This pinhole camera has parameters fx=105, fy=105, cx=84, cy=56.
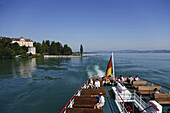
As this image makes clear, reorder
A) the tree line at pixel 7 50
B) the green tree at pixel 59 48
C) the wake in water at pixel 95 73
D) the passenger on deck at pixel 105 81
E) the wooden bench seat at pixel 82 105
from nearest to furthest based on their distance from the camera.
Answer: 1. the wooden bench seat at pixel 82 105
2. the passenger on deck at pixel 105 81
3. the wake in water at pixel 95 73
4. the tree line at pixel 7 50
5. the green tree at pixel 59 48

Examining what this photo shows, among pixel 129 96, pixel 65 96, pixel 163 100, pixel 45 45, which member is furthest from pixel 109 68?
pixel 45 45

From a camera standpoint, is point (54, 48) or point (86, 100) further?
point (54, 48)

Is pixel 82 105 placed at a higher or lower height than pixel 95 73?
higher

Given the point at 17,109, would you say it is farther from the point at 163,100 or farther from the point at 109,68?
the point at 163,100

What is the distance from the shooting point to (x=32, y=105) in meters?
12.1

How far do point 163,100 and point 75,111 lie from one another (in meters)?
7.12

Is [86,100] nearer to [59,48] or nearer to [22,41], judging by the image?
[59,48]

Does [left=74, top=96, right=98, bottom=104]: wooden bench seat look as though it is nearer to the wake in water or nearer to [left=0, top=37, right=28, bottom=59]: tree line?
the wake in water

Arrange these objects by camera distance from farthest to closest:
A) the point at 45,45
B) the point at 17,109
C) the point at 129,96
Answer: the point at 45,45, the point at 17,109, the point at 129,96

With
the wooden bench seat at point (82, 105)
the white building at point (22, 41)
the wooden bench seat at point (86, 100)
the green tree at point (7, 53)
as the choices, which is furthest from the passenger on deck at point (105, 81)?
the white building at point (22, 41)

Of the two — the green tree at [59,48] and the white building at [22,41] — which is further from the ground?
the white building at [22,41]

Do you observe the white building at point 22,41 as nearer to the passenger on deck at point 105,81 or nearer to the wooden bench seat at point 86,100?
the passenger on deck at point 105,81

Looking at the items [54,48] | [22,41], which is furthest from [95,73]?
[22,41]

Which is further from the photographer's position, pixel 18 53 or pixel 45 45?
pixel 45 45
